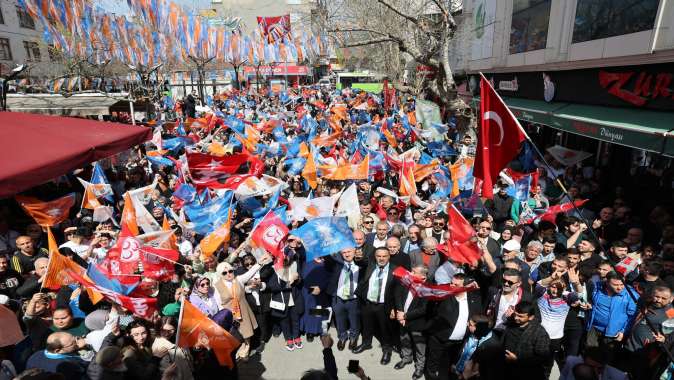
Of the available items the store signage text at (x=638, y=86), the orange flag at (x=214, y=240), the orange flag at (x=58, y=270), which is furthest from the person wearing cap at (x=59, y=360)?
the store signage text at (x=638, y=86)

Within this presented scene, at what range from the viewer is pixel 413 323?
16.4 feet

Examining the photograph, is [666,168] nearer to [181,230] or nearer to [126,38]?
[181,230]

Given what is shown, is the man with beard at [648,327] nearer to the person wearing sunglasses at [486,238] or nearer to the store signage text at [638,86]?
the person wearing sunglasses at [486,238]

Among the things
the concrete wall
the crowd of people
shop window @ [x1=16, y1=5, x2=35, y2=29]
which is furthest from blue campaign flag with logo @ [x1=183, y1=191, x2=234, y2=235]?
shop window @ [x1=16, y1=5, x2=35, y2=29]

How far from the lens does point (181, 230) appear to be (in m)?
7.02

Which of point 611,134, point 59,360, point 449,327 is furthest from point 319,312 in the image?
point 611,134

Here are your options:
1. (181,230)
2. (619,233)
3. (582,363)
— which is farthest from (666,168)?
(181,230)

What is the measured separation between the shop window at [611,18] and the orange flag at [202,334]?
10.0 metres

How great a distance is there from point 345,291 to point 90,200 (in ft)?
17.9

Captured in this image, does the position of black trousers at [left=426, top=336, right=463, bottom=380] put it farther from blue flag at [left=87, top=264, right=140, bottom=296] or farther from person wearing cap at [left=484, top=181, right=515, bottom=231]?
blue flag at [left=87, top=264, right=140, bottom=296]

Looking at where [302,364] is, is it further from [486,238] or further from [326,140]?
[326,140]

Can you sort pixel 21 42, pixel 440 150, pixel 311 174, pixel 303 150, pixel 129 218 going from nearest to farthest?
pixel 129 218
pixel 311 174
pixel 303 150
pixel 440 150
pixel 21 42

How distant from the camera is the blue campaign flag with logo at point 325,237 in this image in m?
5.46

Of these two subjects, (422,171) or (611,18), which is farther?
(611,18)
